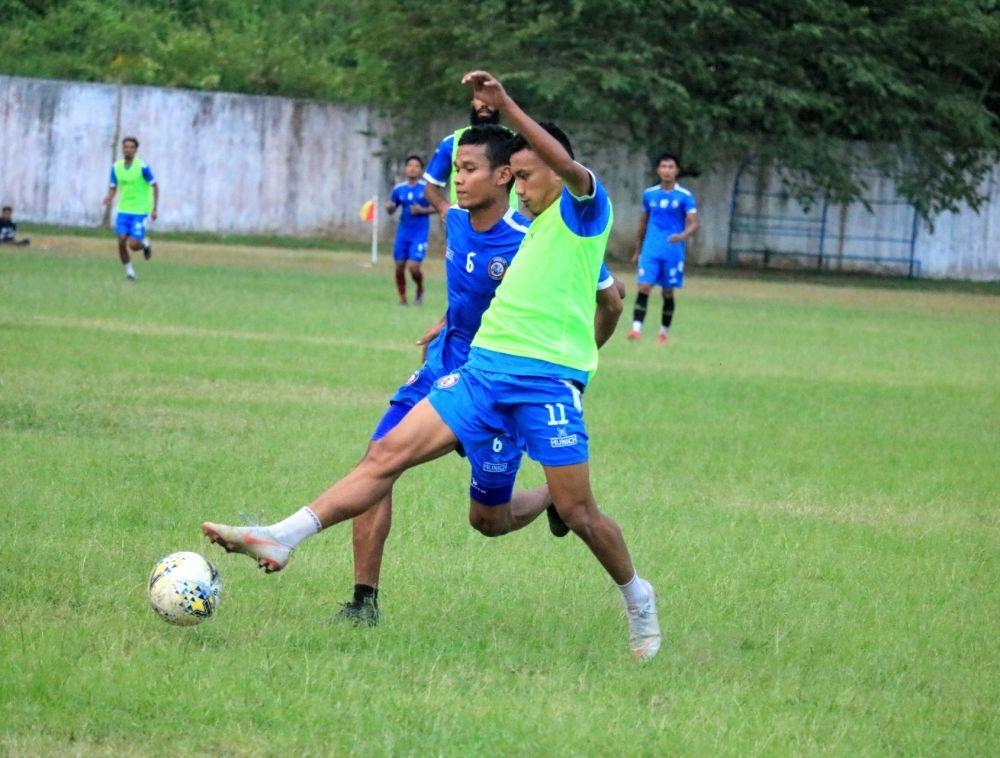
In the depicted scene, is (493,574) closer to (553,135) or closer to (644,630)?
(644,630)

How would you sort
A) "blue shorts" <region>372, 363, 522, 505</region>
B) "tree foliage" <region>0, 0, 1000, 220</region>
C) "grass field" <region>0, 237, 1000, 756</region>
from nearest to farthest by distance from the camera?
"grass field" <region>0, 237, 1000, 756</region> → "blue shorts" <region>372, 363, 522, 505</region> → "tree foliage" <region>0, 0, 1000, 220</region>

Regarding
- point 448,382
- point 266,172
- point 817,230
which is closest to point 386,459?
point 448,382

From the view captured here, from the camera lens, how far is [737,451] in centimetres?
1172

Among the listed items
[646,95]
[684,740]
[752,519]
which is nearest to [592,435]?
[752,519]

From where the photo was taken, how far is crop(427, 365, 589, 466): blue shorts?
19.8 feet

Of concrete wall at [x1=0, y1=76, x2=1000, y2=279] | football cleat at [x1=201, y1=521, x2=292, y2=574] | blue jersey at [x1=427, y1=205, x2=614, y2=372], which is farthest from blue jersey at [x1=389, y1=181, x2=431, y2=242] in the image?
football cleat at [x1=201, y1=521, x2=292, y2=574]

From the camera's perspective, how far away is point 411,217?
2448 centimetres

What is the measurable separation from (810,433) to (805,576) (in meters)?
5.18

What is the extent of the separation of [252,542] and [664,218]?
16.2 m

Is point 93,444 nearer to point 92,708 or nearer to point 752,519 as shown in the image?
point 752,519

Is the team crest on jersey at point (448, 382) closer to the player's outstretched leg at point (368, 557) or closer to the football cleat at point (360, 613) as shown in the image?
Result: the player's outstretched leg at point (368, 557)

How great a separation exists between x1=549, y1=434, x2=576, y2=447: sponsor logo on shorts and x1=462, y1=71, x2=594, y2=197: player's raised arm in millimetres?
865

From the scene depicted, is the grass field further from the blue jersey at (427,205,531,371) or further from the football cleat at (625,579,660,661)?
the blue jersey at (427,205,531,371)

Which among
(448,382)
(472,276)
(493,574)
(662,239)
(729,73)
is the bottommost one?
(493,574)
